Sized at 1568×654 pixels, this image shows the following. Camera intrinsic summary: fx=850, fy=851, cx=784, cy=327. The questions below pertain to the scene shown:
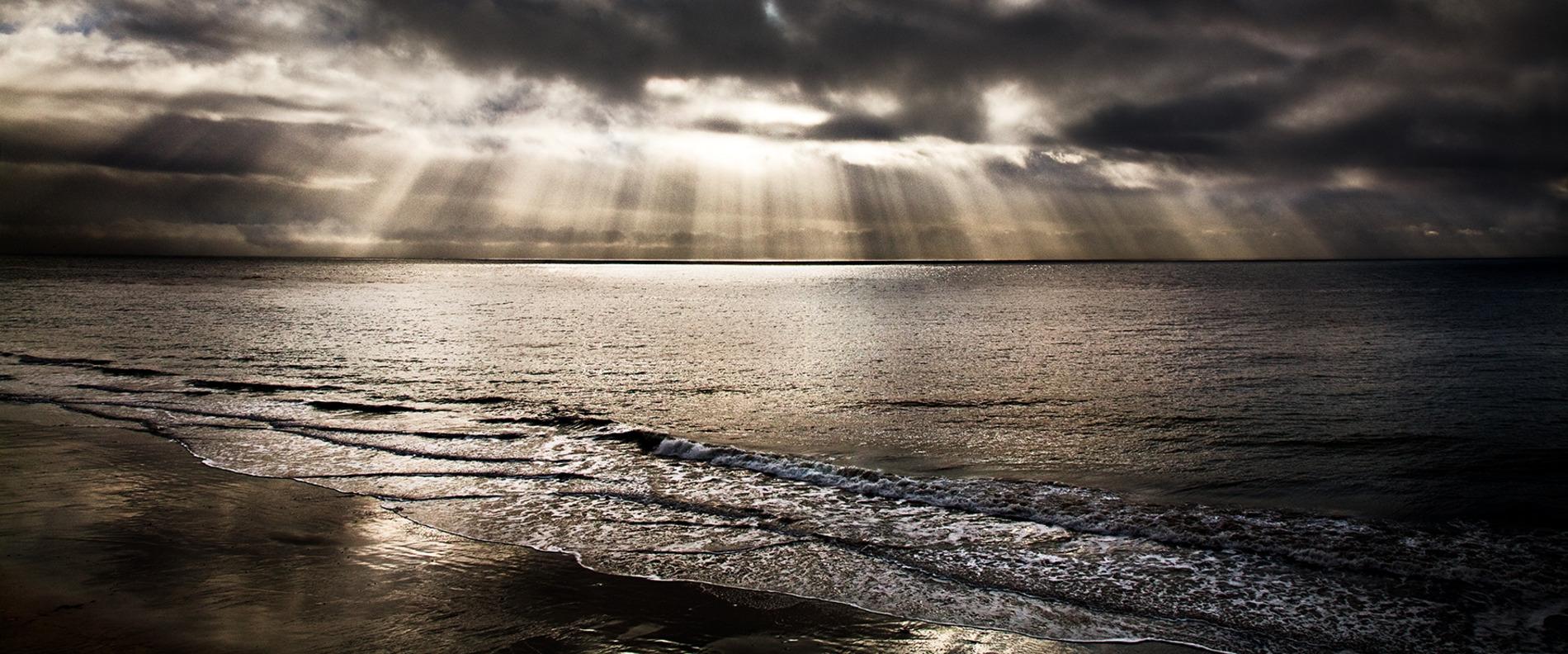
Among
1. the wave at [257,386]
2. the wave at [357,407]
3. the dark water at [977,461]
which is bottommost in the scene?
the wave at [257,386]

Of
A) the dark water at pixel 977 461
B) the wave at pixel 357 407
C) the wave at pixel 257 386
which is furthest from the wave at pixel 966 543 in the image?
the wave at pixel 257 386

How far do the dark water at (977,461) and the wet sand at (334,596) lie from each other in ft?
2.28

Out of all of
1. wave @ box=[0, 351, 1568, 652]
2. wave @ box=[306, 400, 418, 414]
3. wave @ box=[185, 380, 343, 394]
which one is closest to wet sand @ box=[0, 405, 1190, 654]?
wave @ box=[0, 351, 1568, 652]

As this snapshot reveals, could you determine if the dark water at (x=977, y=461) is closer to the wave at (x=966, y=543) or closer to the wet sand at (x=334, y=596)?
the wave at (x=966, y=543)

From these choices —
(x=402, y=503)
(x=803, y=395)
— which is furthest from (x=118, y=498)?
(x=803, y=395)

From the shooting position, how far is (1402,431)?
19.7 m

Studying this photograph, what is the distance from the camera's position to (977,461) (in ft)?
55.2

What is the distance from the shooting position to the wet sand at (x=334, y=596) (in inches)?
302

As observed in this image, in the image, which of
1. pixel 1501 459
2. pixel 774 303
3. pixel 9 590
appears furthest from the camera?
pixel 774 303

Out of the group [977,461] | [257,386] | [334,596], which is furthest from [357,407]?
[977,461]

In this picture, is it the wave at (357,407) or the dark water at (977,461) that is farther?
the wave at (357,407)

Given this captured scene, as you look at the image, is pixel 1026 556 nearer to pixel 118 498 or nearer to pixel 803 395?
pixel 118 498

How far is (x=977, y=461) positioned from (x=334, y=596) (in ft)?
38.4

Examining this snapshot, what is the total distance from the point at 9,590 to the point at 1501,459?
922 inches
